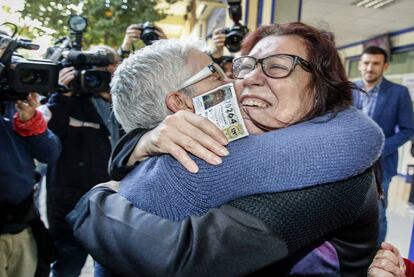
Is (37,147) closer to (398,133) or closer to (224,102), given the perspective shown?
(224,102)

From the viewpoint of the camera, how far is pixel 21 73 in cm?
143

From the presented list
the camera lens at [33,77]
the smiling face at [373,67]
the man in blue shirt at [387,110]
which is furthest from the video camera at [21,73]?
the smiling face at [373,67]

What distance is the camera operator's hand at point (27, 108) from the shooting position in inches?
63.6

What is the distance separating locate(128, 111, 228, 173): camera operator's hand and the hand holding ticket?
48mm

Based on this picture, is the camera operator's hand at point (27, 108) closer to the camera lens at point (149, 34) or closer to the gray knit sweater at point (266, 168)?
the camera lens at point (149, 34)

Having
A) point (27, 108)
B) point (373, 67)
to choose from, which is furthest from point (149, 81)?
point (373, 67)

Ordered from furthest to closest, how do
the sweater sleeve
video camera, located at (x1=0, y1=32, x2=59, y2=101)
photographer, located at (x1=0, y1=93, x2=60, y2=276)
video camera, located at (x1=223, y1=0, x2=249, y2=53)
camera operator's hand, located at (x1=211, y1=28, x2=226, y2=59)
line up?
camera operator's hand, located at (x1=211, y1=28, x2=226, y2=59) < video camera, located at (x1=223, y1=0, x2=249, y2=53) < photographer, located at (x1=0, y1=93, x2=60, y2=276) < video camera, located at (x1=0, y1=32, x2=59, y2=101) < the sweater sleeve

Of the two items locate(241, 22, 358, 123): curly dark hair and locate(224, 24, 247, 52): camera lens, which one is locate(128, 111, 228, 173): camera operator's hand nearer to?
locate(241, 22, 358, 123): curly dark hair

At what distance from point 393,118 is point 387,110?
77 mm

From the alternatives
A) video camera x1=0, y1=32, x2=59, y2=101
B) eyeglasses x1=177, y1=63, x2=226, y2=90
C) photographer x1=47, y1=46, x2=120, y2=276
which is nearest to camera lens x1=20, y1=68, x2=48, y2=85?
video camera x1=0, y1=32, x2=59, y2=101

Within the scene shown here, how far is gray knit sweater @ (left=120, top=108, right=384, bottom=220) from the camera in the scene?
612mm

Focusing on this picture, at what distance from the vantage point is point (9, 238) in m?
1.57

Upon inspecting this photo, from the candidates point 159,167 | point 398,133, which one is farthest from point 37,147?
point 398,133

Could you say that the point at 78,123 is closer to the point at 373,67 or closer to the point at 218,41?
the point at 218,41
